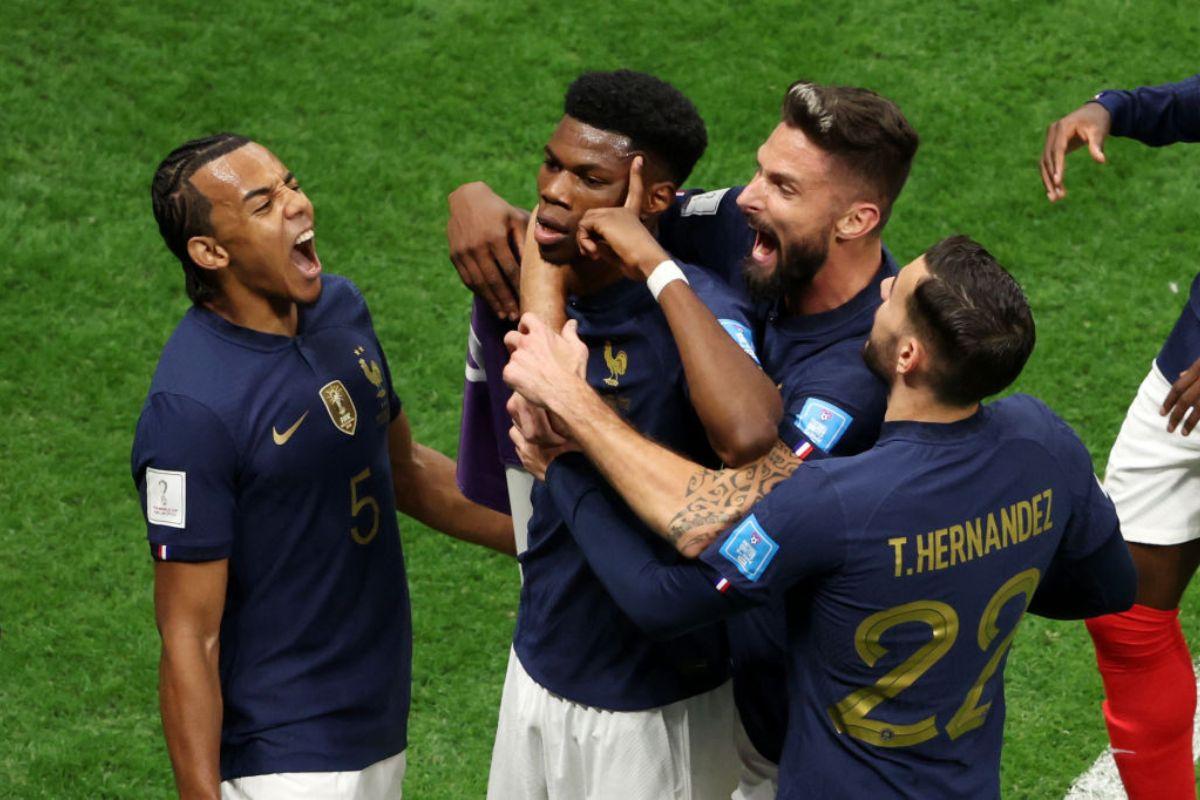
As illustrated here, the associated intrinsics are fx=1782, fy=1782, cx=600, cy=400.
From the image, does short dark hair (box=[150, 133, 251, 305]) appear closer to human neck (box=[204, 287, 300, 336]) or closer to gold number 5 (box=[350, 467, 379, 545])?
human neck (box=[204, 287, 300, 336])

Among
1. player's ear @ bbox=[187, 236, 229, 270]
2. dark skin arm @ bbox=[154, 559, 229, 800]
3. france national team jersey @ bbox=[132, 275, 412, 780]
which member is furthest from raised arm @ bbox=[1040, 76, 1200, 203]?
dark skin arm @ bbox=[154, 559, 229, 800]

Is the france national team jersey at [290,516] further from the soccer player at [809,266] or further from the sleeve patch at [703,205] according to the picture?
the sleeve patch at [703,205]

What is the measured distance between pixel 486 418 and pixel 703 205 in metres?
0.74

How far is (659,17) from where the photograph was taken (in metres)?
8.01

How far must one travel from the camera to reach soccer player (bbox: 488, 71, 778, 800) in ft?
11.8

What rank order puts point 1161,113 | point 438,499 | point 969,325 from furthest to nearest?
point 1161,113 < point 438,499 < point 969,325

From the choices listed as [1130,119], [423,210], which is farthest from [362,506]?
[423,210]

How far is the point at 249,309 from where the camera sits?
3.81 m

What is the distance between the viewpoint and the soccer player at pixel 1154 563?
15.4ft

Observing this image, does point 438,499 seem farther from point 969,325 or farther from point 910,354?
point 969,325

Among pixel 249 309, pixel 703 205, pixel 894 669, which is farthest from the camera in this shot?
pixel 703 205

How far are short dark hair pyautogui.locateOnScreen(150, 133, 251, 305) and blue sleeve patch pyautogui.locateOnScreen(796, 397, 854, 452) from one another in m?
1.32

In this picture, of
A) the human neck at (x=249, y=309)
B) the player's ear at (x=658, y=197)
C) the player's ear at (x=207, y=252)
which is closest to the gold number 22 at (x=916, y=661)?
the player's ear at (x=658, y=197)

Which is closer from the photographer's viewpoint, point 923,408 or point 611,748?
point 923,408
